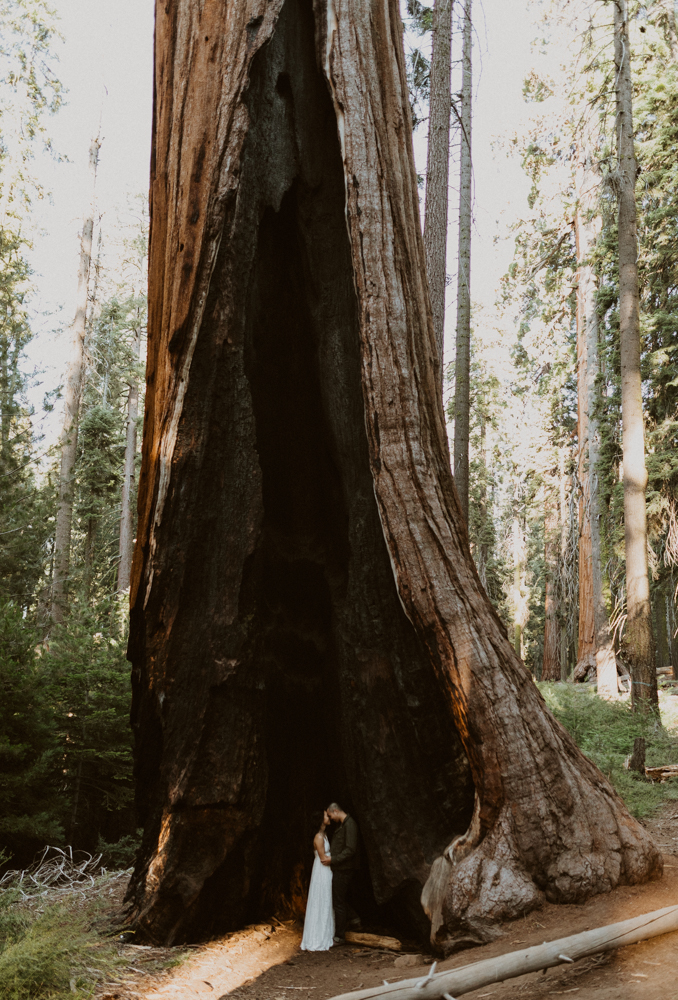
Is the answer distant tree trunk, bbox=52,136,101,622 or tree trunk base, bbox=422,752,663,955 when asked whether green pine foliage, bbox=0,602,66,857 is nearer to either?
tree trunk base, bbox=422,752,663,955

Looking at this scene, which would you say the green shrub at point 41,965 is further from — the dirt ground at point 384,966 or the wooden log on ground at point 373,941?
the wooden log on ground at point 373,941

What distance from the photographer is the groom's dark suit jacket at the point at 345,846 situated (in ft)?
18.6

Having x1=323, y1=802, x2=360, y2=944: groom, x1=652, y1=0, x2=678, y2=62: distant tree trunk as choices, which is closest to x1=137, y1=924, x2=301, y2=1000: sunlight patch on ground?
x1=323, y1=802, x2=360, y2=944: groom

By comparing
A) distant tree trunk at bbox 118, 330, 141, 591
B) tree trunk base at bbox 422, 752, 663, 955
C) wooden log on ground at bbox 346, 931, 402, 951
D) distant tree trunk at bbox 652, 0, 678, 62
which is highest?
distant tree trunk at bbox 652, 0, 678, 62

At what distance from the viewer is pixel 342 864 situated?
5.73 meters

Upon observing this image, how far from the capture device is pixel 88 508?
22.8 meters

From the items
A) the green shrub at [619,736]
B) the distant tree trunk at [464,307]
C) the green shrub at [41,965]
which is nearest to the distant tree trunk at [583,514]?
the green shrub at [619,736]

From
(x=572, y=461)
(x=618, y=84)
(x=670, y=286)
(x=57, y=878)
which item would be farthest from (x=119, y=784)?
(x=572, y=461)

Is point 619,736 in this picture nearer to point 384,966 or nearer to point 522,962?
point 384,966

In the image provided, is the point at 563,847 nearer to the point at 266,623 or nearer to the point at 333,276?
the point at 266,623

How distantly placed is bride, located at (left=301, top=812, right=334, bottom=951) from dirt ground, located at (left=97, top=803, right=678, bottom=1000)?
111 millimetres

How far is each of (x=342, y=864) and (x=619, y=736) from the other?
25.1ft

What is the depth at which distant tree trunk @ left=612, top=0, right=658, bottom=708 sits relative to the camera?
11117mm

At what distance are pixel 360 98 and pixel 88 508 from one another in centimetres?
1939
